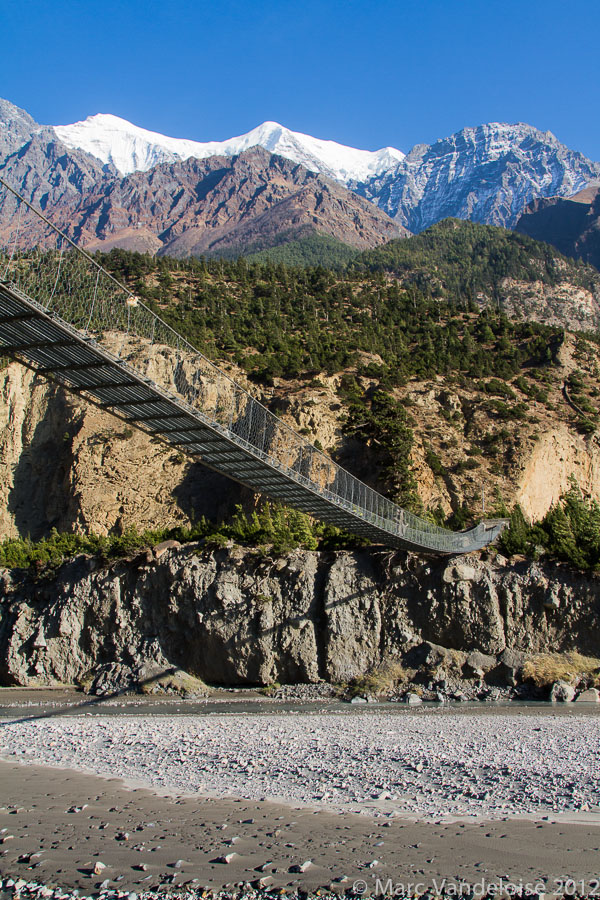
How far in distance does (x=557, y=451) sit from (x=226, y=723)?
19.4 m

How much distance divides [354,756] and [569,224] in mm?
125140

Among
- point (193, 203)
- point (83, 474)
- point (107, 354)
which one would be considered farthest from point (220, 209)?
point (107, 354)

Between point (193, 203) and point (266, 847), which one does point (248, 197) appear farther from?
point (266, 847)

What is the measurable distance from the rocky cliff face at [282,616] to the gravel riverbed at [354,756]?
9.04ft

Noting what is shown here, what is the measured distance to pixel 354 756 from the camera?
1018 cm

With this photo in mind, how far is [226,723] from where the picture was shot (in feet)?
45.5

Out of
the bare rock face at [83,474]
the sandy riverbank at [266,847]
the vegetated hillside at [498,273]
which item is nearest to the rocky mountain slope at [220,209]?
the vegetated hillside at [498,273]

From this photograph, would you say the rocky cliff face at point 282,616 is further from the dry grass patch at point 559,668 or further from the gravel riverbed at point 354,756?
the gravel riverbed at point 354,756

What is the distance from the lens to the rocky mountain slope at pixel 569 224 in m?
108

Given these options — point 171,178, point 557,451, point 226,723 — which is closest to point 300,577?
point 226,723

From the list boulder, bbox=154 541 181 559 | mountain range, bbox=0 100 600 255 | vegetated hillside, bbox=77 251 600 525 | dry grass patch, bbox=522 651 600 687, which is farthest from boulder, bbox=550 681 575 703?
mountain range, bbox=0 100 600 255

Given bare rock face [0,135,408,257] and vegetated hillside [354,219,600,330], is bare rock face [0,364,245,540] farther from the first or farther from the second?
bare rock face [0,135,408,257]

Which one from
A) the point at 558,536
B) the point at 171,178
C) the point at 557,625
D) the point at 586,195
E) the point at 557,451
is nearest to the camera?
the point at 557,625

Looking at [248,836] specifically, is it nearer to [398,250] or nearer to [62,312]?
[62,312]
